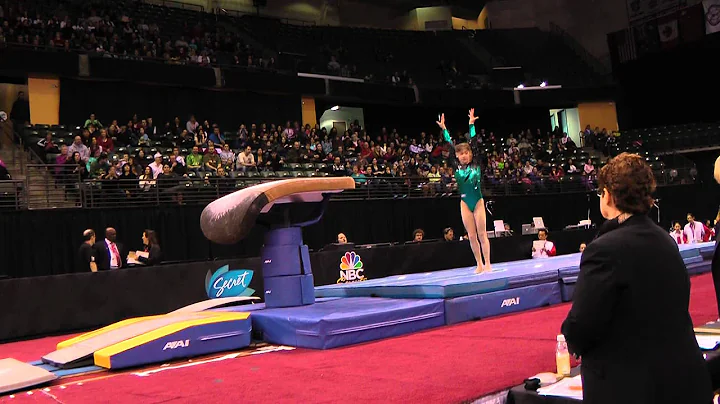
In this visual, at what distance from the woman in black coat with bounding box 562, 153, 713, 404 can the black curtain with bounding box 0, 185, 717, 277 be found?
5.71 meters

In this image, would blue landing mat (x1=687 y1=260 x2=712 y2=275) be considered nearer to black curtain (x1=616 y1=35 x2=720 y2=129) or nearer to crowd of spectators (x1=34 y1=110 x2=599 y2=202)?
crowd of spectators (x1=34 y1=110 x2=599 y2=202)

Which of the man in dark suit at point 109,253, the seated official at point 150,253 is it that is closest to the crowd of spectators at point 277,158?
the seated official at point 150,253

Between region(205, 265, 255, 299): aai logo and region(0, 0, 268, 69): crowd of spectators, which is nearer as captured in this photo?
region(205, 265, 255, 299): aai logo

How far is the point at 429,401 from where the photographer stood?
3477mm

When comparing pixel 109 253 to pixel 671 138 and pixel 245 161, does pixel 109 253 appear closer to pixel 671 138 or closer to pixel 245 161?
pixel 245 161

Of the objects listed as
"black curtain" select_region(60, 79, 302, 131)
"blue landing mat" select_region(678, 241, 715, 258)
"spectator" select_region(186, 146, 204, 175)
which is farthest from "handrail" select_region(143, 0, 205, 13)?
"blue landing mat" select_region(678, 241, 715, 258)

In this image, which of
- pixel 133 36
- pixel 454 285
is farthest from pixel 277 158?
pixel 454 285

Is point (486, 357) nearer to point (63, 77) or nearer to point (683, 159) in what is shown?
point (63, 77)

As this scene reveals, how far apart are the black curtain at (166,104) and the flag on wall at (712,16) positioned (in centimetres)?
1559

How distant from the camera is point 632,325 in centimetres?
209

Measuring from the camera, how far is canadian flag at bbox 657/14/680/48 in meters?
24.0

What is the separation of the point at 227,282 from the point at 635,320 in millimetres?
9342

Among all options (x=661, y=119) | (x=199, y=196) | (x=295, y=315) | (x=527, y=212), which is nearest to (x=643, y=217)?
(x=295, y=315)

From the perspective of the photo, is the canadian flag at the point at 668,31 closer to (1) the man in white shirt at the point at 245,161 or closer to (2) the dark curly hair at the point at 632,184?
(1) the man in white shirt at the point at 245,161
